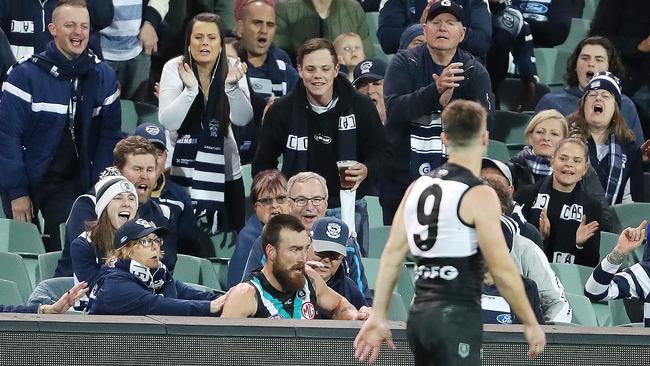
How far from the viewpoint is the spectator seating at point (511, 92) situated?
41.5ft

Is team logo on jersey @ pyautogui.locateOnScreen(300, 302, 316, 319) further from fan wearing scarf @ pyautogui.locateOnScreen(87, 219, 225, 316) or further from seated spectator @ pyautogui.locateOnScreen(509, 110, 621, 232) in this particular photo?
seated spectator @ pyautogui.locateOnScreen(509, 110, 621, 232)

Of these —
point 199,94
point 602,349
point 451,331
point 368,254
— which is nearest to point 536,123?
point 368,254

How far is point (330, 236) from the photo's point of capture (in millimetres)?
8086

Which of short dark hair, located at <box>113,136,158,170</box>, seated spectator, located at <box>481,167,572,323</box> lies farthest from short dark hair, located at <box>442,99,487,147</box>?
short dark hair, located at <box>113,136,158,170</box>

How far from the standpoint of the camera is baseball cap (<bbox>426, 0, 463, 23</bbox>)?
984 cm

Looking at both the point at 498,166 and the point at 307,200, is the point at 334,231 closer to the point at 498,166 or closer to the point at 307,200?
the point at 307,200

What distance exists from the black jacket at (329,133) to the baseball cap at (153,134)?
58 cm

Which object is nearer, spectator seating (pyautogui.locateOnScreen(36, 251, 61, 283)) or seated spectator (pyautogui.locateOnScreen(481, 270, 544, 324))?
seated spectator (pyautogui.locateOnScreen(481, 270, 544, 324))

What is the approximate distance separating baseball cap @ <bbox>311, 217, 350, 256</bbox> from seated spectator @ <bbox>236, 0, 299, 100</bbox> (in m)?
2.65

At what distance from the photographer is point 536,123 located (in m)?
10.4

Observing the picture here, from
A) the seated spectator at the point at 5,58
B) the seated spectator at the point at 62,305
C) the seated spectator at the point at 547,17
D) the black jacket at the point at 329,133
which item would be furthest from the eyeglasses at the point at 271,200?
the seated spectator at the point at 547,17

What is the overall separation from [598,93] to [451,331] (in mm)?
4790

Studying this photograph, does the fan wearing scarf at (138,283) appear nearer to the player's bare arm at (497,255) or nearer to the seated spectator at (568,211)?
the player's bare arm at (497,255)

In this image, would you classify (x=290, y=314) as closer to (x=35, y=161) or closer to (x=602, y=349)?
(x=602, y=349)
